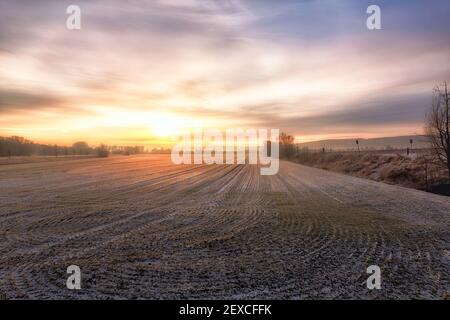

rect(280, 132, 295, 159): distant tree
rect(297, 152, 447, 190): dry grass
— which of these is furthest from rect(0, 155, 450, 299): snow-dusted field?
rect(280, 132, 295, 159): distant tree

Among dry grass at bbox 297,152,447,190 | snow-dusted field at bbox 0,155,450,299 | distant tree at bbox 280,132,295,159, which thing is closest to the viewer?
snow-dusted field at bbox 0,155,450,299

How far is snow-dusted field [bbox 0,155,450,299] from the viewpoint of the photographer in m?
5.69

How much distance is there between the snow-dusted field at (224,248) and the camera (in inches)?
224

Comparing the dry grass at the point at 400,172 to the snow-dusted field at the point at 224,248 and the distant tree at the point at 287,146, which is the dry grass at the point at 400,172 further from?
the distant tree at the point at 287,146

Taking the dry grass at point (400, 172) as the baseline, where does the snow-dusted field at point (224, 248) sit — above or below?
below

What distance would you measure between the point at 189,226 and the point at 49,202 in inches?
315

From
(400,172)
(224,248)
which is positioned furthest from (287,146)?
(224,248)

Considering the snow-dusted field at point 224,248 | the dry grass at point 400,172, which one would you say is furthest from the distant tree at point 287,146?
the snow-dusted field at point 224,248

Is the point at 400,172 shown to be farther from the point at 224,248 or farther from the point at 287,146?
the point at 287,146

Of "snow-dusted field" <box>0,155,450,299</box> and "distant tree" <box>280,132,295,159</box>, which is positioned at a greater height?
"distant tree" <box>280,132,295,159</box>

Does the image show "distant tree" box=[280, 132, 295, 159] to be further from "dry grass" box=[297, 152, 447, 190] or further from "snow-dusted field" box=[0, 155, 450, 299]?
"snow-dusted field" box=[0, 155, 450, 299]

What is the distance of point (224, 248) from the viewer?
7.99m
